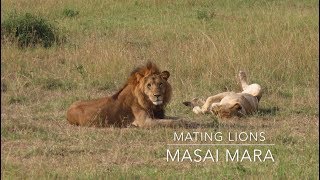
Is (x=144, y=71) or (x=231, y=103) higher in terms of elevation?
(x=144, y=71)

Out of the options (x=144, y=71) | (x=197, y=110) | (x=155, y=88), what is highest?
(x=144, y=71)

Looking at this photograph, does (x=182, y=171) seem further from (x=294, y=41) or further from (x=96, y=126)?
(x=294, y=41)

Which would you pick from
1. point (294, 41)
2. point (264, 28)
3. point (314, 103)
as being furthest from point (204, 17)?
point (314, 103)

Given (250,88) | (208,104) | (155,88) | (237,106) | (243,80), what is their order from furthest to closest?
(243,80)
(250,88)
(208,104)
(237,106)
(155,88)

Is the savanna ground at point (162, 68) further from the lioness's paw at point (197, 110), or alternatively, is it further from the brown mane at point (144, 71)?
the brown mane at point (144, 71)

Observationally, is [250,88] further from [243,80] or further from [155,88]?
[155,88]

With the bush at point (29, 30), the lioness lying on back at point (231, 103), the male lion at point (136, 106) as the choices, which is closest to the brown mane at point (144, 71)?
the male lion at point (136, 106)

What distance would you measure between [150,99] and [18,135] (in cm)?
122

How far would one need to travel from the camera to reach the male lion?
269 inches

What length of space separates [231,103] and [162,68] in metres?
2.55

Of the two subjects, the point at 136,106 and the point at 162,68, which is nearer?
the point at 136,106

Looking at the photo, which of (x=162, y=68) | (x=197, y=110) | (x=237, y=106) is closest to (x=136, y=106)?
(x=197, y=110)

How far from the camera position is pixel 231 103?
7.29 metres

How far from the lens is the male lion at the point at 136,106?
22.4 ft
